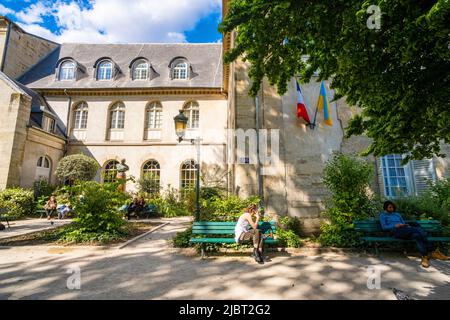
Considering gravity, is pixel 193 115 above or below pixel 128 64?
below

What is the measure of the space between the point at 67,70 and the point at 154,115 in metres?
8.57

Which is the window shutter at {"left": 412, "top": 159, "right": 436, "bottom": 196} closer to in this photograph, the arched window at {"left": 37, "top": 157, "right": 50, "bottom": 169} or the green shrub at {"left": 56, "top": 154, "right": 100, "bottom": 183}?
the green shrub at {"left": 56, "top": 154, "right": 100, "bottom": 183}

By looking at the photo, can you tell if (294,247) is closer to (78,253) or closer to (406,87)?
(406,87)

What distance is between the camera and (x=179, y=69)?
19.8 metres

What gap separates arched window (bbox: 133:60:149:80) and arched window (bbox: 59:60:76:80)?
5.06 metres

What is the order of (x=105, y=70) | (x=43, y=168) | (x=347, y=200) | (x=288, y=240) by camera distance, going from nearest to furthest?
1. (x=288, y=240)
2. (x=347, y=200)
3. (x=43, y=168)
4. (x=105, y=70)

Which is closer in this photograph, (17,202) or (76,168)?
(17,202)

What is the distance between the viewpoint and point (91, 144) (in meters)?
18.0

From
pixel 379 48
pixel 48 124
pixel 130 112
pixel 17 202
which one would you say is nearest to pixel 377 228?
pixel 379 48

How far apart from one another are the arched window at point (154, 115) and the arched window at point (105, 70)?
14.5 feet

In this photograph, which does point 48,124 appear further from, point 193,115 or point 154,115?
point 193,115

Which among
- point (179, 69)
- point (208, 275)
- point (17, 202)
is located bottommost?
point (208, 275)

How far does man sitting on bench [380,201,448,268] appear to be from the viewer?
4922mm
